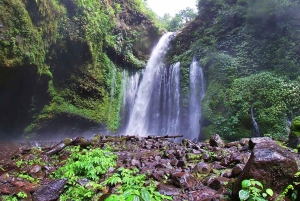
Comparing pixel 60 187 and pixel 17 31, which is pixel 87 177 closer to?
pixel 60 187

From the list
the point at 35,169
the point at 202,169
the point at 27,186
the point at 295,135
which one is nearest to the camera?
the point at 27,186

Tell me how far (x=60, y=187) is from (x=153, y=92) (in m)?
12.7

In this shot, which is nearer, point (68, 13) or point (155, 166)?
point (155, 166)

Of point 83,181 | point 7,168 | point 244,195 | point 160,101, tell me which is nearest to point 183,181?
point 244,195

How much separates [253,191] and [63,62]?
12178 mm

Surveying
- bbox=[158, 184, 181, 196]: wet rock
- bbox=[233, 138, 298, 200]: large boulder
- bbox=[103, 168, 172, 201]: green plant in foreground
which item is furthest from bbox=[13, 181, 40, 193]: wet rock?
bbox=[233, 138, 298, 200]: large boulder

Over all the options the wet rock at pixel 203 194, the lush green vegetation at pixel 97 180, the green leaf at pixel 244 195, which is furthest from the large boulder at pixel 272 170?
the lush green vegetation at pixel 97 180

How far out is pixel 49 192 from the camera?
2.80m

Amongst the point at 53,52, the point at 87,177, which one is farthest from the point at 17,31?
the point at 87,177

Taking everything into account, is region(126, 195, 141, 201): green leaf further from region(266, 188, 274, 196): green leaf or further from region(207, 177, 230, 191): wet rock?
region(207, 177, 230, 191): wet rock

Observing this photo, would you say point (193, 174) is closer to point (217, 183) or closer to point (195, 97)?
point (217, 183)

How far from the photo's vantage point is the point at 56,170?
389cm

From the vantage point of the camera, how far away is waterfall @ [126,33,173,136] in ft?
48.9

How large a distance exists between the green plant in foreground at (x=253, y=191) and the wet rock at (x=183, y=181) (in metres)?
1.02
